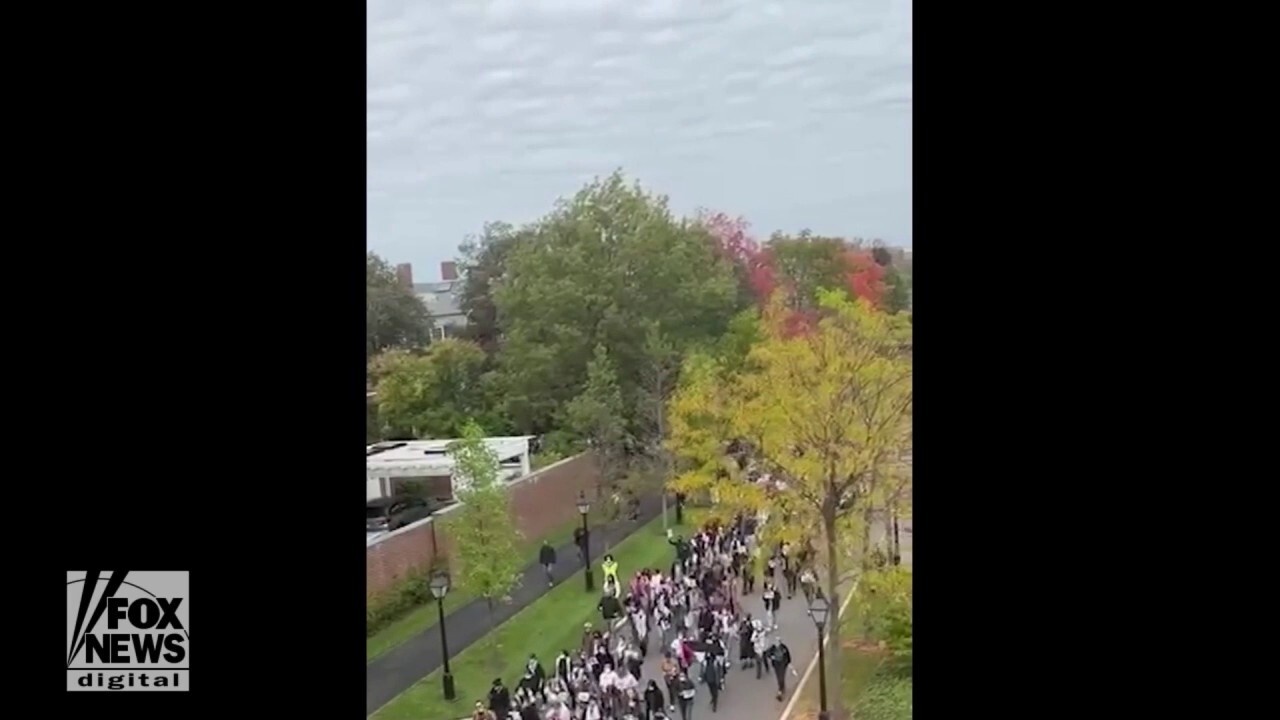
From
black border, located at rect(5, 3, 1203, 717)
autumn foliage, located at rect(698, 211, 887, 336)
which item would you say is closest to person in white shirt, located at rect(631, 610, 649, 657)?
black border, located at rect(5, 3, 1203, 717)

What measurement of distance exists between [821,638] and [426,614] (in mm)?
795

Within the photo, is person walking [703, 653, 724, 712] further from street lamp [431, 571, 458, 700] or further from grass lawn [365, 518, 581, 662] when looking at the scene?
street lamp [431, 571, 458, 700]

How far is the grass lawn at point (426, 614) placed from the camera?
6.95 ft

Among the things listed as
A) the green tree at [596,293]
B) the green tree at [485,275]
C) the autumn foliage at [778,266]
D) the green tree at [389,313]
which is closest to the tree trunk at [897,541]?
the autumn foliage at [778,266]

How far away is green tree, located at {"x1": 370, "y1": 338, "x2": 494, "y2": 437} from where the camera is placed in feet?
6.97

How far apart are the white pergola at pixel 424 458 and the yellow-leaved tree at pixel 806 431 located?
0.31 meters

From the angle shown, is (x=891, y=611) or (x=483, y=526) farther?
(x=483, y=526)

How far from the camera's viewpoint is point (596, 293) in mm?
2207

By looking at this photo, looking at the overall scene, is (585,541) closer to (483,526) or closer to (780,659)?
(483,526)
